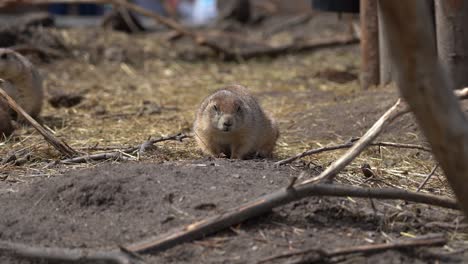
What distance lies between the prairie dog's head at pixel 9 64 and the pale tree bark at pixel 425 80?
6.08 m

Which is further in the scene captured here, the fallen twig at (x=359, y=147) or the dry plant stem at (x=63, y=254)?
the fallen twig at (x=359, y=147)

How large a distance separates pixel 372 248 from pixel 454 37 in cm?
387

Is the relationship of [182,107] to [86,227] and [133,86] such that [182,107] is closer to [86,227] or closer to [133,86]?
[133,86]

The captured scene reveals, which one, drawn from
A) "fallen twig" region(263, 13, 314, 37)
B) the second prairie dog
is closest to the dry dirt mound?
the second prairie dog

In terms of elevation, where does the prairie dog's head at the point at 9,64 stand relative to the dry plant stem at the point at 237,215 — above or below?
below

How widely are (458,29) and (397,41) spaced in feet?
13.9

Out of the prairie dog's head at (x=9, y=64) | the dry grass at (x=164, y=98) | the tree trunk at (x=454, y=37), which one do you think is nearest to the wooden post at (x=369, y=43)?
the dry grass at (x=164, y=98)

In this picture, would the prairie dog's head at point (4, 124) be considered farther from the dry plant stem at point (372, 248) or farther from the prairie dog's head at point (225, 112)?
the dry plant stem at point (372, 248)

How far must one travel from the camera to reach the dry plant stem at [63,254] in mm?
4000

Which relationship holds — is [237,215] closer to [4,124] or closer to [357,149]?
[357,149]

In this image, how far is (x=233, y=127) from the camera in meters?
6.09

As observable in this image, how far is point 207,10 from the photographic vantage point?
23.2 m

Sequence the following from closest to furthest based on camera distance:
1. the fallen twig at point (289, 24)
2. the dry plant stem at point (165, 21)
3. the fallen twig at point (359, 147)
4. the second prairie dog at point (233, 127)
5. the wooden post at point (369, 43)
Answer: the fallen twig at point (359, 147) → the second prairie dog at point (233, 127) → the wooden post at point (369, 43) → the dry plant stem at point (165, 21) → the fallen twig at point (289, 24)

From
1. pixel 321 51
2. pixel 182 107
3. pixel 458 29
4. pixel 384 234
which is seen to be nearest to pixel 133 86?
pixel 182 107
